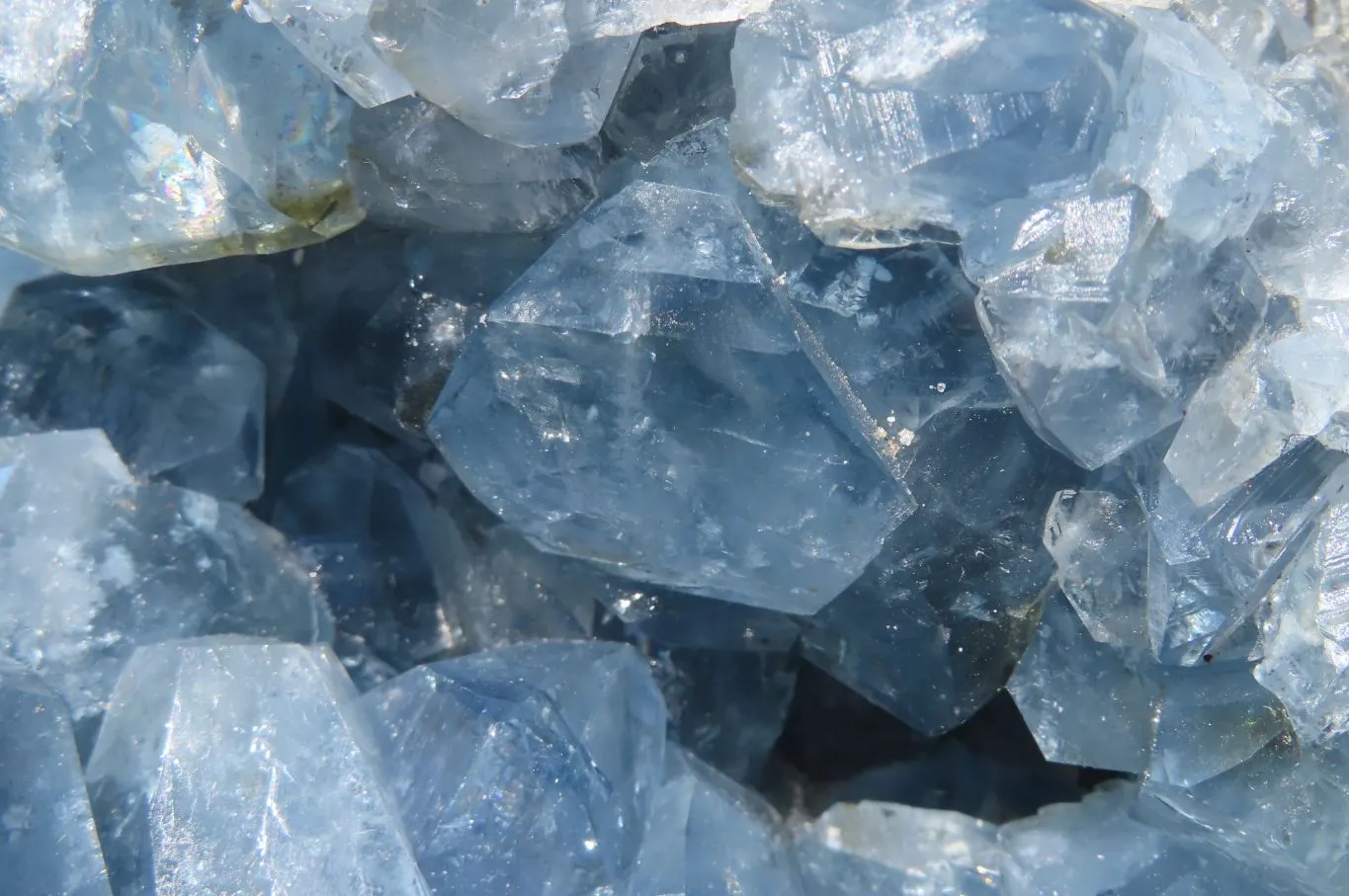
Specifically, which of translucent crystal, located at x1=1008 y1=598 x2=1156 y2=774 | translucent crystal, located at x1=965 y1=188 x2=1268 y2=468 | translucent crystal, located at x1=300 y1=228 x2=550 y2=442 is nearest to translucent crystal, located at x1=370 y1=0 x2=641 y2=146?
translucent crystal, located at x1=300 y1=228 x2=550 y2=442

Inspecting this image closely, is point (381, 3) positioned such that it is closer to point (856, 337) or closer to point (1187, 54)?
point (856, 337)

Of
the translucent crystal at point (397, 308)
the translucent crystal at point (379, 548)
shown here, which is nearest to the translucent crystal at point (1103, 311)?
the translucent crystal at point (397, 308)

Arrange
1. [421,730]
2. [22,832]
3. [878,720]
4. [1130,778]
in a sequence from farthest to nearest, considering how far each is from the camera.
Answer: [878,720] < [1130,778] < [421,730] < [22,832]

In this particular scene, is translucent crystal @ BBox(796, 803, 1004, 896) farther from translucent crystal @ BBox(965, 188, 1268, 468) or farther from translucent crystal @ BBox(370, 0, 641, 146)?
translucent crystal @ BBox(370, 0, 641, 146)

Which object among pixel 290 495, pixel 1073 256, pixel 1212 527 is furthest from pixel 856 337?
pixel 290 495

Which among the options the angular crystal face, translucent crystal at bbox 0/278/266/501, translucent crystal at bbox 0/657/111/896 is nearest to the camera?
translucent crystal at bbox 0/657/111/896

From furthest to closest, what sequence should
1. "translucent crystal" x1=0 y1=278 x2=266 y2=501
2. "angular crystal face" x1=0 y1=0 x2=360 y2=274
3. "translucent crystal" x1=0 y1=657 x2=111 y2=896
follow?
"translucent crystal" x1=0 y1=278 x2=266 y2=501, "angular crystal face" x1=0 y1=0 x2=360 y2=274, "translucent crystal" x1=0 y1=657 x2=111 y2=896

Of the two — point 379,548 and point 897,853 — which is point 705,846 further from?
point 379,548

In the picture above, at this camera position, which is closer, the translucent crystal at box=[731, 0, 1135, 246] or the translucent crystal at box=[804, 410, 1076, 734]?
the translucent crystal at box=[731, 0, 1135, 246]
